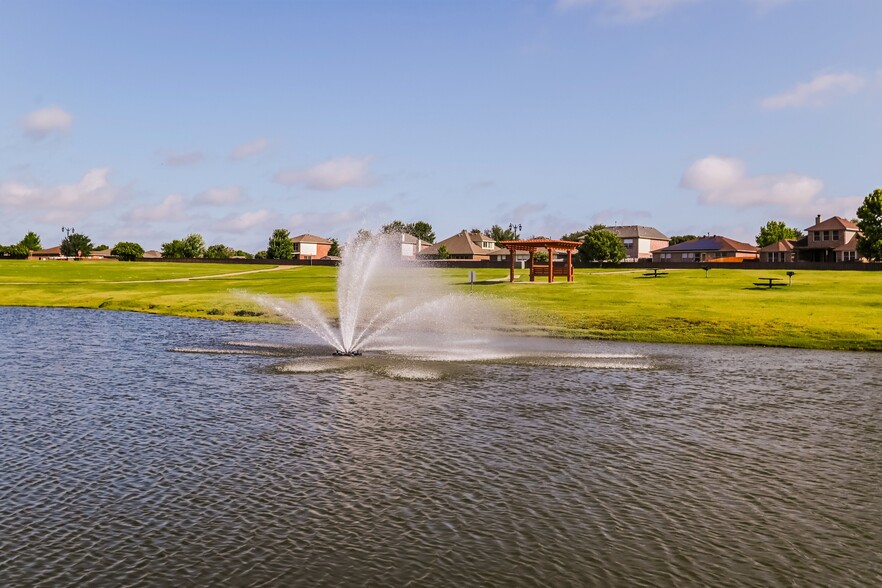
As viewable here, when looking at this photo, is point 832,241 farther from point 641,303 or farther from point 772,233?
point 641,303

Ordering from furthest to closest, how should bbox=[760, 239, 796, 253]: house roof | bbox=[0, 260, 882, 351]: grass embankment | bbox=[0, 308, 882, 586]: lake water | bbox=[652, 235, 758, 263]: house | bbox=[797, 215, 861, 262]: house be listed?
bbox=[652, 235, 758, 263]: house, bbox=[760, 239, 796, 253]: house roof, bbox=[797, 215, 861, 262]: house, bbox=[0, 260, 882, 351]: grass embankment, bbox=[0, 308, 882, 586]: lake water

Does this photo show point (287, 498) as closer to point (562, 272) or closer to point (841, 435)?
point (841, 435)

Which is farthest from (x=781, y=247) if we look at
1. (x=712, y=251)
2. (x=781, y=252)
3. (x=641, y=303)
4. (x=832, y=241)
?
(x=641, y=303)

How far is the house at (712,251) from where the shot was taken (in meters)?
166

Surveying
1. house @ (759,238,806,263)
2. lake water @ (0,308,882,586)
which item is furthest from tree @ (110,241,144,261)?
lake water @ (0,308,882,586)

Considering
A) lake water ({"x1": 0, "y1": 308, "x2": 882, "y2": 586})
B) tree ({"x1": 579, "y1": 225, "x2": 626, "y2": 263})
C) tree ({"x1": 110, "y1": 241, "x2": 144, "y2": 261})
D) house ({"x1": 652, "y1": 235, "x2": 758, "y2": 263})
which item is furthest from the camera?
tree ({"x1": 110, "y1": 241, "x2": 144, "y2": 261})

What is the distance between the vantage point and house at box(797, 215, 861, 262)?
5340 inches

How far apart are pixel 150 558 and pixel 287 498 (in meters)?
3.01

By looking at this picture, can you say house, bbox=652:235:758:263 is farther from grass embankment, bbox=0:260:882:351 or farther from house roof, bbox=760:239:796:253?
grass embankment, bbox=0:260:882:351

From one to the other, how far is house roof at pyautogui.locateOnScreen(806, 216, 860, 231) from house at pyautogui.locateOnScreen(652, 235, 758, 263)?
70.4 feet

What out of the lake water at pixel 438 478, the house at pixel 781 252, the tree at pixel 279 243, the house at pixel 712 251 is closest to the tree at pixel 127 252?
the tree at pixel 279 243

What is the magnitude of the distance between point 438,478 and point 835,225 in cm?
14667

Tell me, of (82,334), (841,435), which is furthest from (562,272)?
(841,435)

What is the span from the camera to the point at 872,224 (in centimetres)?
11281
